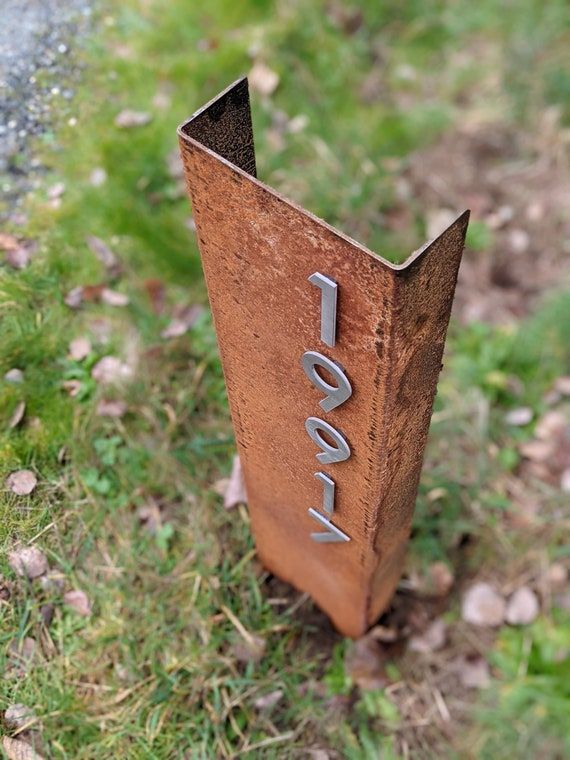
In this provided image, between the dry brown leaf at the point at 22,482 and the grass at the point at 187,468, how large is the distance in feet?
0.06

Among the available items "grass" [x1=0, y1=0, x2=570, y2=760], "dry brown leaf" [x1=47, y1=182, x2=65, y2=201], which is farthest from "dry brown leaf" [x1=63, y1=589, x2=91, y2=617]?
"dry brown leaf" [x1=47, y1=182, x2=65, y2=201]

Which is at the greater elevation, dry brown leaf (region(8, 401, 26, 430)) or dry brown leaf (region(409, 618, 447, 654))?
dry brown leaf (region(8, 401, 26, 430))

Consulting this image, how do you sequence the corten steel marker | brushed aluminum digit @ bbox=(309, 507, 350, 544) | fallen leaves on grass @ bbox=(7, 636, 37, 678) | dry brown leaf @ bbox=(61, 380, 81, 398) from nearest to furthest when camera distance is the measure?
the corten steel marker < fallen leaves on grass @ bbox=(7, 636, 37, 678) < brushed aluminum digit @ bbox=(309, 507, 350, 544) < dry brown leaf @ bbox=(61, 380, 81, 398)

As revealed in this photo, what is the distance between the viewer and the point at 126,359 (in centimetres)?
208

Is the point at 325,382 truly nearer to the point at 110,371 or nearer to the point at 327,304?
the point at 327,304

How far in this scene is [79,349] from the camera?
75.5 inches

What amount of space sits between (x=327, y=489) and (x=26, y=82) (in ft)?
4.08

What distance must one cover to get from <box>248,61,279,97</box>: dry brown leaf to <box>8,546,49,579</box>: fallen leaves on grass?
85.8 inches

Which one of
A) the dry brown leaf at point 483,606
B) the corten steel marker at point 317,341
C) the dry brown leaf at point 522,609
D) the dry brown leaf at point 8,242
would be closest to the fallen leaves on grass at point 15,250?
the dry brown leaf at point 8,242

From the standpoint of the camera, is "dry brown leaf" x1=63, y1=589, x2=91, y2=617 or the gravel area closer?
"dry brown leaf" x1=63, y1=589, x2=91, y2=617

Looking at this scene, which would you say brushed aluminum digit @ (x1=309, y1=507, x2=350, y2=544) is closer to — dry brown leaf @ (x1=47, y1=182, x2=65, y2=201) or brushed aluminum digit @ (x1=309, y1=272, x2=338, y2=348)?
brushed aluminum digit @ (x1=309, y1=272, x2=338, y2=348)

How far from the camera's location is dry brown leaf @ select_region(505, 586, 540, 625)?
7.15 feet

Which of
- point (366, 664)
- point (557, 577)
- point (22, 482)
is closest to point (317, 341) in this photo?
point (22, 482)

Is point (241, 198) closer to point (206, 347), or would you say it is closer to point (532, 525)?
point (206, 347)
